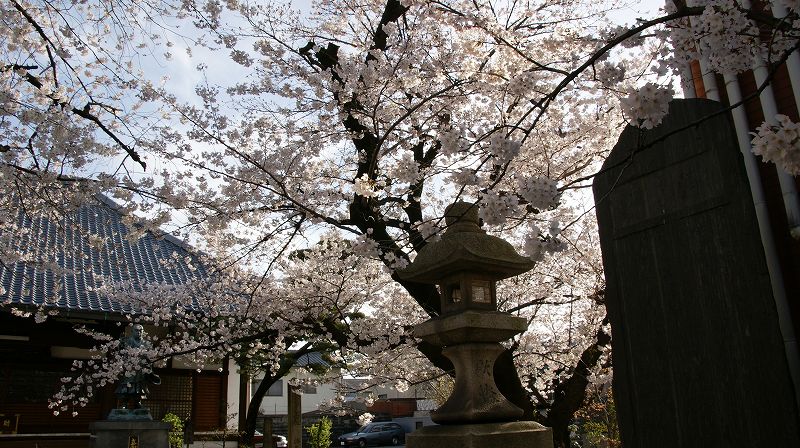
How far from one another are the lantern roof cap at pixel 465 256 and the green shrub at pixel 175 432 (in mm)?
8507

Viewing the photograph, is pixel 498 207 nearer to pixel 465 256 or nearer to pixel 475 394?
pixel 465 256

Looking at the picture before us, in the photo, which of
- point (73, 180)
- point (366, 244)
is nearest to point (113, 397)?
point (73, 180)

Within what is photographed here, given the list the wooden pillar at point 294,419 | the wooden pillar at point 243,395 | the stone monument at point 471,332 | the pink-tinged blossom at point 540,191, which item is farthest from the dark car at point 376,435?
the pink-tinged blossom at point 540,191

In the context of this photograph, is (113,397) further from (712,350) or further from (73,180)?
(712,350)

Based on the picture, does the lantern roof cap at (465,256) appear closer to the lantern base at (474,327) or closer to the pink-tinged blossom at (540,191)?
the lantern base at (474,327)

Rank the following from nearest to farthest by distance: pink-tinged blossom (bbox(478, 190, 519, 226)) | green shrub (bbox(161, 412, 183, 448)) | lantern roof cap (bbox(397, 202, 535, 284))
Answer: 1. pink-tinged blossom (bbox(478, 190, 519, 226))
2. lantern roof cap (bbox(397, 202, 535, 284))
3. green shrub (bbox(161, 412, 183, 448))

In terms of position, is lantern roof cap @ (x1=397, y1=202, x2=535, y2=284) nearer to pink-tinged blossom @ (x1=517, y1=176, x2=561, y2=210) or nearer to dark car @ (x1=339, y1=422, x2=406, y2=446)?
pink-tinged blossom @ (x1=517, y1=176, x2=561, y2=210)

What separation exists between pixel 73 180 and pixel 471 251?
463 cm

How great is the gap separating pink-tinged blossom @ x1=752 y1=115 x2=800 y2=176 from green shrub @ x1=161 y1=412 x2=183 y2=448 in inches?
462

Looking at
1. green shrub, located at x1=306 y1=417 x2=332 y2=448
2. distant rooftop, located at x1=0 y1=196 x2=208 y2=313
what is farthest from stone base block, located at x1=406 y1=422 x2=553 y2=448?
green shrub, located at x1=306 y1=417 x2=332 y2=448

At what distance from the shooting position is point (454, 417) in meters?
4.58

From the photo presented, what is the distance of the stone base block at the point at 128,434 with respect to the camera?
27.1 ft

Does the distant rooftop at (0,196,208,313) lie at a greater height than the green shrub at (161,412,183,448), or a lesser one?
greater

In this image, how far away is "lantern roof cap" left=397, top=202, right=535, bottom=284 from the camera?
191 inches
